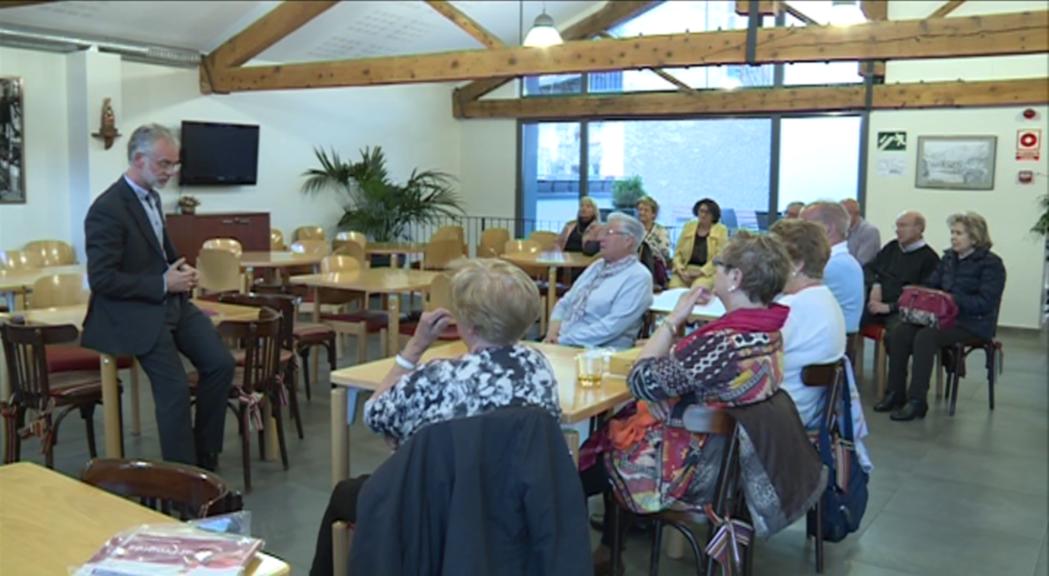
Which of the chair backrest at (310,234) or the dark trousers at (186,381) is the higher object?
the chair backrest at (310,234)

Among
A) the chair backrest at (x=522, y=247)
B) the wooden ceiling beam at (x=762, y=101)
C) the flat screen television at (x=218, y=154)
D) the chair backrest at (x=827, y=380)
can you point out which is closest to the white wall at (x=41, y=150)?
the flat screen television at (x=218, y=154)

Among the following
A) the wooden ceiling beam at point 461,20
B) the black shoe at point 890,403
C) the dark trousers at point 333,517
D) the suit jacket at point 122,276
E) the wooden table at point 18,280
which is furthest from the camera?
the wooden ceiling beam at point 461,20

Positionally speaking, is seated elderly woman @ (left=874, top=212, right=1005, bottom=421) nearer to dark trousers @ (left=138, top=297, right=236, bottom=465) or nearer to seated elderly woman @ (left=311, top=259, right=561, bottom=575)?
dark trousers @ (left=138, top=297, right=236, bottom=465)

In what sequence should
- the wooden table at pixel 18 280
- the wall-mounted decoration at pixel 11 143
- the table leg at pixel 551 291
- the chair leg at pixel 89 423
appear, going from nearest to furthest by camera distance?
the chair leg at pixel 89 423
the wooden table at pixel 18 280
the table leg at pixel 551 291
the wall-mounted decoration at pixel 11 143

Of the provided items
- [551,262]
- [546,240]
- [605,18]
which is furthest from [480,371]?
[605,18]

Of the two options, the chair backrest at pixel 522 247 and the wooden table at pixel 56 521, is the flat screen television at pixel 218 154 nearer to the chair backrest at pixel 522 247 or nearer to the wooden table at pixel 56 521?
the chair backrest at pixel 522 247

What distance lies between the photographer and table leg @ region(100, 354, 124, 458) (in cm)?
384

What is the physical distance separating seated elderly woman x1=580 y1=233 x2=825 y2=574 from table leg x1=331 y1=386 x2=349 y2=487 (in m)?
0.87

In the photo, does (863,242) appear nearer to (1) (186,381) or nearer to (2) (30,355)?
A: (1) (186,381)

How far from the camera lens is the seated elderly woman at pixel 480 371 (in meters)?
2.09

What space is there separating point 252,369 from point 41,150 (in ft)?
18.7

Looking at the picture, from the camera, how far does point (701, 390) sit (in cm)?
272

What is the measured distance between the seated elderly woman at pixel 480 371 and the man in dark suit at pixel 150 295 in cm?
175

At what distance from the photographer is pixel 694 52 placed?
24.4ft
